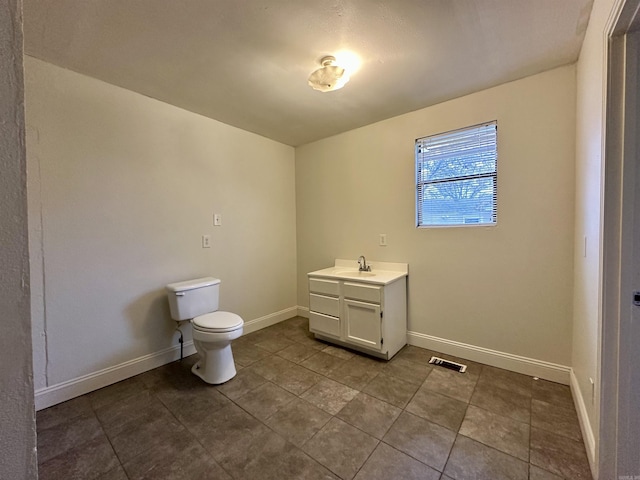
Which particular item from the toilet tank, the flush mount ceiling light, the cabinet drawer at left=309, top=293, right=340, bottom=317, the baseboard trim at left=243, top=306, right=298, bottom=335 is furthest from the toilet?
the flush mount ceiling light

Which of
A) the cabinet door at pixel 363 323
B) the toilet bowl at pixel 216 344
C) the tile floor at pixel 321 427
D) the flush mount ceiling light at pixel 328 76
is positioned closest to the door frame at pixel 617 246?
the tile floor at pixel 321 427

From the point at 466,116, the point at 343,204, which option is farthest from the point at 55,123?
the point at 466,116

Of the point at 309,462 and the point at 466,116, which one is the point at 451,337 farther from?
the point at 466,116

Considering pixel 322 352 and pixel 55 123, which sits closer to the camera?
pixel 55 123

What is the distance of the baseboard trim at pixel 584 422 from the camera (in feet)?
4.26

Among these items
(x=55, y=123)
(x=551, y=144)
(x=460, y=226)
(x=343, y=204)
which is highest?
(x=55, y=123)

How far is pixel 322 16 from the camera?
1.47 meters

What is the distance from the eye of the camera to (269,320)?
3344 millimetres

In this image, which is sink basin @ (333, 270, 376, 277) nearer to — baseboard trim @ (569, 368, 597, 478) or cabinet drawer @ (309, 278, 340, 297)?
cabinet drawer @ (309, 278, 340, 297)

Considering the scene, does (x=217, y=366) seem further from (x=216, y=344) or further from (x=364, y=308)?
(x=364, y=308)

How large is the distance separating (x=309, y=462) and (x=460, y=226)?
205 cm

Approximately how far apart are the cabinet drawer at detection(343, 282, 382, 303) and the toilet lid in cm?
99

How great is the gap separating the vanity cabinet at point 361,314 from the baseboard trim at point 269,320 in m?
0.72

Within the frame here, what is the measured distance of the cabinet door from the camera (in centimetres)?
238
